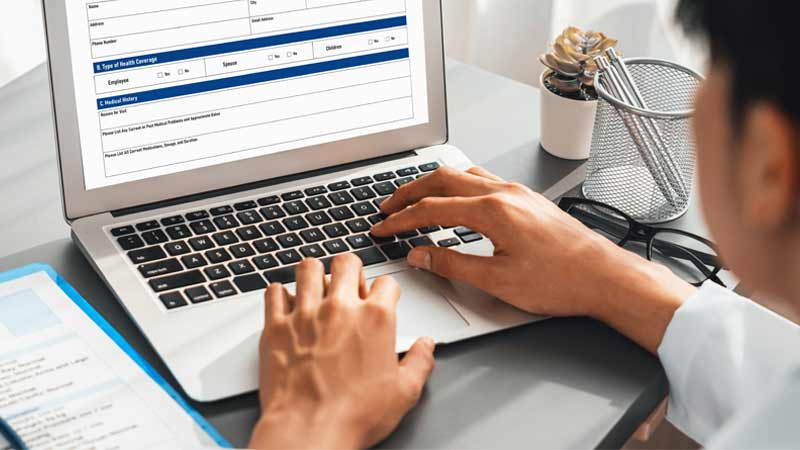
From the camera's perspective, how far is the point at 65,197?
2.86ft

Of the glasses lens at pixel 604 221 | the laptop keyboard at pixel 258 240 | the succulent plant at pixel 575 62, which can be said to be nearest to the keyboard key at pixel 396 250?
the laptop keyboard at pixel 258 240

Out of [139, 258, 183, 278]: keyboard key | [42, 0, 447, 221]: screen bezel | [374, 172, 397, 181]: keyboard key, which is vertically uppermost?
[42, 0, 447, 221]: screen bezel

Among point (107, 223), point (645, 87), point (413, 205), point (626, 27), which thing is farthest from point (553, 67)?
point (626, 27)

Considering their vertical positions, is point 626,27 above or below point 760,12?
below

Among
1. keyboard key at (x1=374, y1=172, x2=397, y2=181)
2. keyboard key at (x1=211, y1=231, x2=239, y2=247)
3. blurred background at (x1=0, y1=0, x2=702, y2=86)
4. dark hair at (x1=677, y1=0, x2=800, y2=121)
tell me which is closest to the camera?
dark hair at (x1=677, y1=0, x2=800, y2=121)

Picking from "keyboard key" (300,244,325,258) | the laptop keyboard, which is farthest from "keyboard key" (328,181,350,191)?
"keyboard key" (300,244,325,258)

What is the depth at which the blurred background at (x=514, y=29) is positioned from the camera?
1.71 meters

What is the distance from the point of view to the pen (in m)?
0.68

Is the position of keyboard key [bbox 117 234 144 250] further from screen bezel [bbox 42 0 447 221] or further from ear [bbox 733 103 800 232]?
ear [bbox 733 103 800 232]

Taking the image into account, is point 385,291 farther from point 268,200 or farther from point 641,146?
point 641,146

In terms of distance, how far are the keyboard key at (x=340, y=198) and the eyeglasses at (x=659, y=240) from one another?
0.23m

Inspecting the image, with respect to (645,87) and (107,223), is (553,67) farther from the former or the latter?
(107,223)

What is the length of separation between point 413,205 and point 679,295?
259 mm

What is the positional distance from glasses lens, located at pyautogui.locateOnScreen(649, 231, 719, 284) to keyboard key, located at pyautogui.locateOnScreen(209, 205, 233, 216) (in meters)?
0.43
